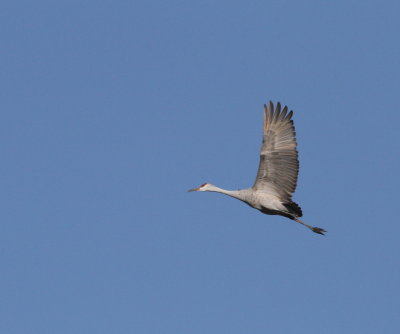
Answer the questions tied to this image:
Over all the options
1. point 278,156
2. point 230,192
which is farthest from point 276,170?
point 230,192

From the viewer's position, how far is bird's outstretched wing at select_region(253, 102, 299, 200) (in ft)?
153

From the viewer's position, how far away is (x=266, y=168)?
46.8 metres

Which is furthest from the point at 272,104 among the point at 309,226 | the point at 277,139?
→ the point at 309,226

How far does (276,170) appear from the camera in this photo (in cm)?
4678

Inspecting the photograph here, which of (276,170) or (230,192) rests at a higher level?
(276,170)

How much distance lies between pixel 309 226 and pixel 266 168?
291 cm

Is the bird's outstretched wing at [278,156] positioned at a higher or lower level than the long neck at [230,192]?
higher

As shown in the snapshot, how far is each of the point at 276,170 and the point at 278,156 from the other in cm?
51

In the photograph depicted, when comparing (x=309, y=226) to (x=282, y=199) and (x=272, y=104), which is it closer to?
(x=282, y=199)

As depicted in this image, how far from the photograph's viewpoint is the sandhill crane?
153ft

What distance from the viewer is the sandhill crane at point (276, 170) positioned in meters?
46.7

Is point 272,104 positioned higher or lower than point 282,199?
higher

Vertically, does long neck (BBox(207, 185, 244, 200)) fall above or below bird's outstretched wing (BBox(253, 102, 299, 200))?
below

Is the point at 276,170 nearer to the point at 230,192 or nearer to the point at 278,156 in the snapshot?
the point at 278,156
